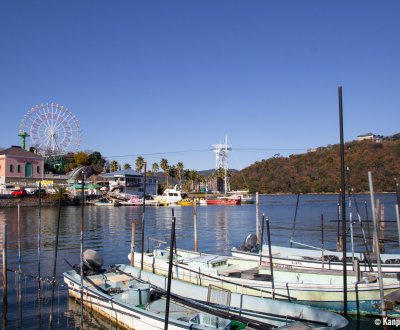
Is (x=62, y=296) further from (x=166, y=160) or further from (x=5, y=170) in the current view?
(x=166, y=160)

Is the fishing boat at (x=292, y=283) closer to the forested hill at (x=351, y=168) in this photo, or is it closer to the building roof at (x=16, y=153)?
the building roof at (x=16, y=153)

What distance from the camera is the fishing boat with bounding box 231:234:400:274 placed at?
19.6m

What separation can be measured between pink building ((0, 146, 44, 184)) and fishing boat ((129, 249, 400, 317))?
83903mm

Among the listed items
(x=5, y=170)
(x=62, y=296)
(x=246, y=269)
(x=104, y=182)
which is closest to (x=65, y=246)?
(x=62, y=296)

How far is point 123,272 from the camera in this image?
1930cm

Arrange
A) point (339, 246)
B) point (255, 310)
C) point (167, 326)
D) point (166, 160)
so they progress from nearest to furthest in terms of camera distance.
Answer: point (167, 326)
point (255, 310)
point (339, 246)
point (166, 160)

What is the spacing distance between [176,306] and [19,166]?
302 ft

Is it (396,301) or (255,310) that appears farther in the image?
(396,301)

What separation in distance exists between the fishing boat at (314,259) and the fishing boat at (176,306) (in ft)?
19.4

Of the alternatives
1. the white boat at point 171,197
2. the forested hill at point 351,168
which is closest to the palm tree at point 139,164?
the white boat at point 171,197

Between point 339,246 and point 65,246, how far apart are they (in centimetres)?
2234

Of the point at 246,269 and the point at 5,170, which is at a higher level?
the point at 5,170

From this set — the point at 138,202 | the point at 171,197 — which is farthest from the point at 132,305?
the point at 171,197

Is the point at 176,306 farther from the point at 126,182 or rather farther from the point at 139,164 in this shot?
the point at 139,164
